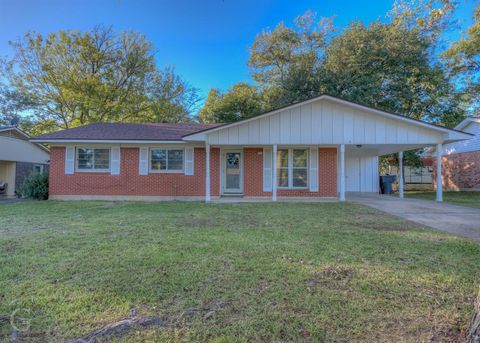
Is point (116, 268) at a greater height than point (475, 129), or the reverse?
point (475, 129)

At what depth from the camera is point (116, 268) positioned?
374cm

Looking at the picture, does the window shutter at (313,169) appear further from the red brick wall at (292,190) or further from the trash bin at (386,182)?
the trash bin at (386,182)

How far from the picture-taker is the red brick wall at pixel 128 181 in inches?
503

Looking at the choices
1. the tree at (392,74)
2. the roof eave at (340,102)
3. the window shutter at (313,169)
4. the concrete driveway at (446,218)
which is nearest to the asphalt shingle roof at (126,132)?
the roof eave at (340,102)

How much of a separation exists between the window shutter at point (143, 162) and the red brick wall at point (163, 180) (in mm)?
164

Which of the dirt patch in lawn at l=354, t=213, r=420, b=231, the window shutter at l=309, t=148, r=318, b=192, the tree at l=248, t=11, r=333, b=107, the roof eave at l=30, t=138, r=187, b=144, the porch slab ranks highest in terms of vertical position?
the tree at l=248, t=11, r=333, b=107

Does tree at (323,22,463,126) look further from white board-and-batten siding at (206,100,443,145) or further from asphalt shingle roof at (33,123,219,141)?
asphalt shingle roof at (33,123,219,141)

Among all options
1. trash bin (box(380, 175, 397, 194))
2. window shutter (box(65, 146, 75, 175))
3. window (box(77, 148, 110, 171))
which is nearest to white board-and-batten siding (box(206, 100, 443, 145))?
window (box(77, 148, 110, 171))

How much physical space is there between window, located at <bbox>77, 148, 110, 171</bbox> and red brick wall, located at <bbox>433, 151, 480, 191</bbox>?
2292 cm

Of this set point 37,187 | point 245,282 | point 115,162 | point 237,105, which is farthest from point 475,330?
point 237,105

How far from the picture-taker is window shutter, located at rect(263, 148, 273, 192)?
12906 millimetres

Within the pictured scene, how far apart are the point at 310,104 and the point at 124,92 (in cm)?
1890

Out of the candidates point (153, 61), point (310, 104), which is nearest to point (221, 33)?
point (153, 61)

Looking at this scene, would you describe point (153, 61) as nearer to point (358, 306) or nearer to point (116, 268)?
point (116, 268)
